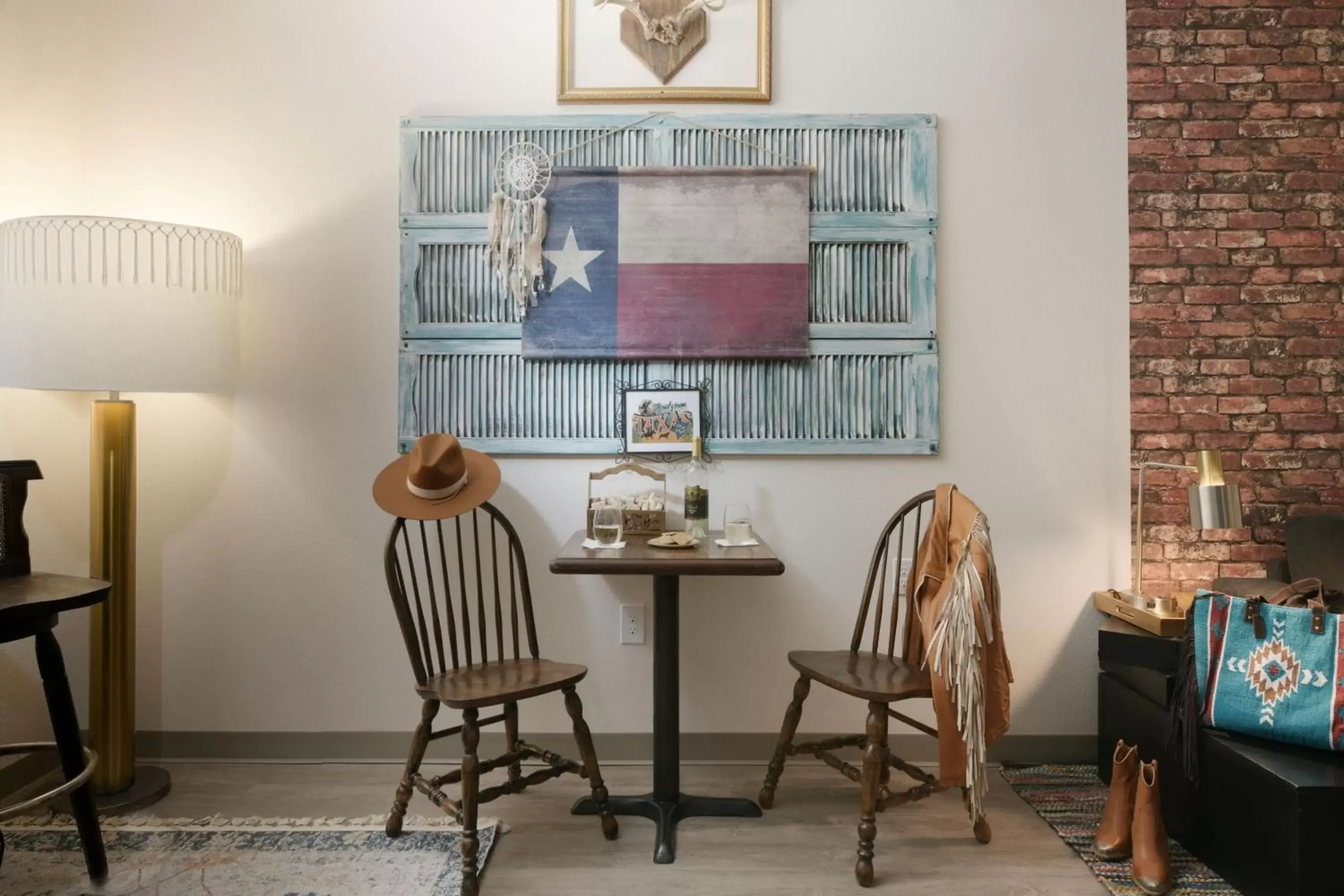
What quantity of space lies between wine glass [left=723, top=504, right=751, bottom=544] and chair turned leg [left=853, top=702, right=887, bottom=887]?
587 mm

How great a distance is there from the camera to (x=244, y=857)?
2.32 metres

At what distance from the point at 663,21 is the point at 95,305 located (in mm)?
1875

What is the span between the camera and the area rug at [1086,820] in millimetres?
2193

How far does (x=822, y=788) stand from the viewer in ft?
9.05

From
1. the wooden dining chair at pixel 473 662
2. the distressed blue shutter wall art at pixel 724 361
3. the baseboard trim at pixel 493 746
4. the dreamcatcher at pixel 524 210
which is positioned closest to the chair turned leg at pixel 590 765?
the wooden dining chair at pixel 473 662

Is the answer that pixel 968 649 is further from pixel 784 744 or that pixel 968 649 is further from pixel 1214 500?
pixel 1214 500

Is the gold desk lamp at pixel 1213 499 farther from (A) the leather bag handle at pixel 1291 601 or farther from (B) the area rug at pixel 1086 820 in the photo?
(B) the area rug at pixel 1086 820

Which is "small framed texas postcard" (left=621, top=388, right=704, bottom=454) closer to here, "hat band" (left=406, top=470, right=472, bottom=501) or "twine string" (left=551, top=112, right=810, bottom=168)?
"hat band" (left=406, top=470, right=472, bottom=501)

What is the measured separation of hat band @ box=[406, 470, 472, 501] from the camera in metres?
2.52

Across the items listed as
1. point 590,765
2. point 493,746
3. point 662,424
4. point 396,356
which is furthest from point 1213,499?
point 396,356

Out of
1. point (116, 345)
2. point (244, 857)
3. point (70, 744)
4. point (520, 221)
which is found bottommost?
point (244, 857)

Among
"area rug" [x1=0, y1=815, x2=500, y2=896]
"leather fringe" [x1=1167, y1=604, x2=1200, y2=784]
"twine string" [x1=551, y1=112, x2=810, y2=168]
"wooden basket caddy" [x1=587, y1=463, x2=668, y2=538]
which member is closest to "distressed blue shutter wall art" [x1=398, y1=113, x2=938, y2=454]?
"twine string" [x1=551, y1=112, x2=810, y2=168]

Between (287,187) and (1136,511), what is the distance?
9.70 ft

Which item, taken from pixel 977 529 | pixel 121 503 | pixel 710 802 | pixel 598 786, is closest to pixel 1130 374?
pixel 977 529
